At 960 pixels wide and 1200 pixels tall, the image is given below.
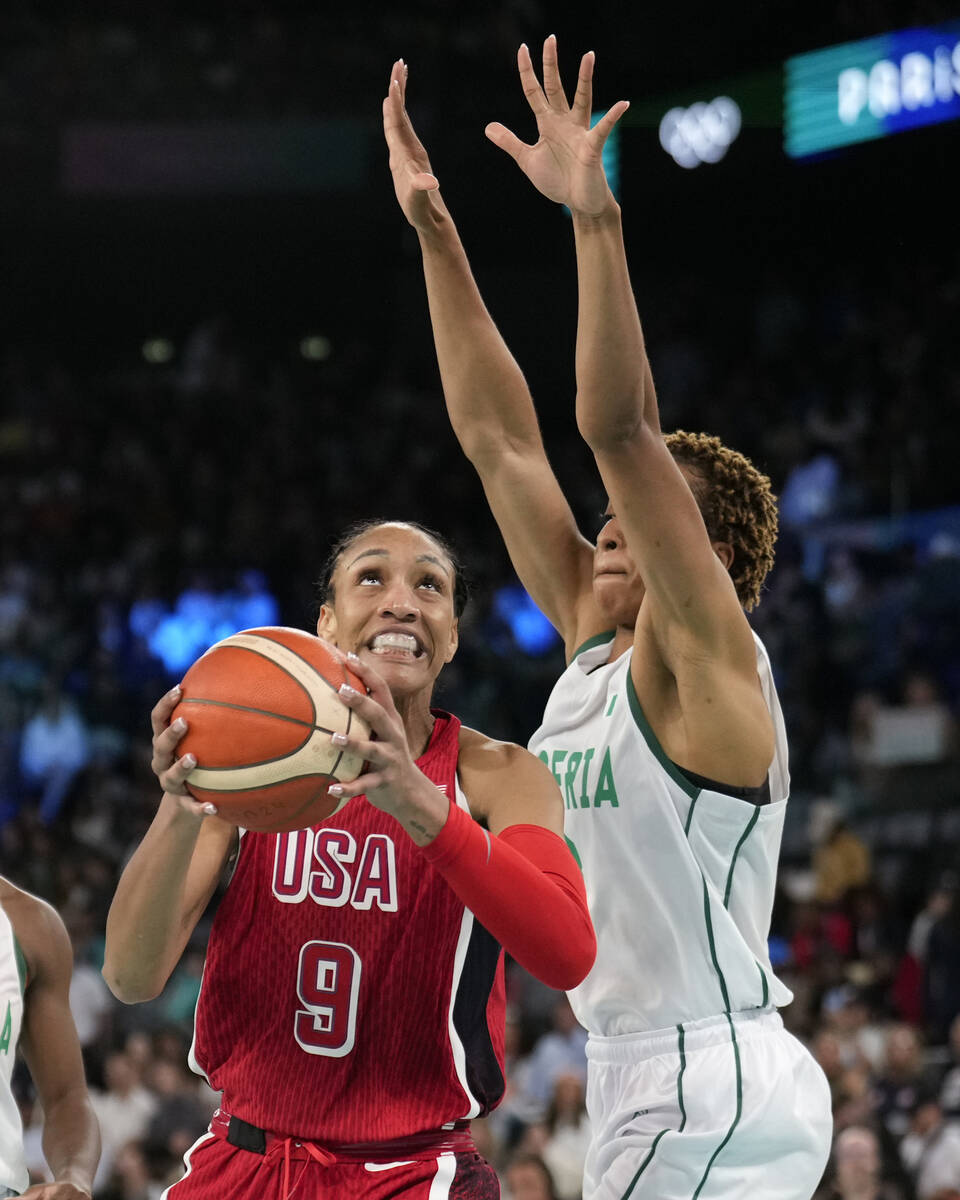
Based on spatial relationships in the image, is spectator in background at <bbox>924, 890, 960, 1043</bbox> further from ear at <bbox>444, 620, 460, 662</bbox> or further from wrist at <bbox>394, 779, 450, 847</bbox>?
wrist at <bbox>394, 779, 450, 847</bbox>

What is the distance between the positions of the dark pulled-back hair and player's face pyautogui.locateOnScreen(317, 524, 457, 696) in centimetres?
3

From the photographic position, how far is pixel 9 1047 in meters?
3.39

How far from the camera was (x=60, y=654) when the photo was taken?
14508 millimetres

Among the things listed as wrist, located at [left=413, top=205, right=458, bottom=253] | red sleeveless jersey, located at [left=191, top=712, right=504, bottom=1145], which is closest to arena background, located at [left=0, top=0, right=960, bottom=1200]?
wrist, located at [left=413, top=205, right=458, bottom=253]

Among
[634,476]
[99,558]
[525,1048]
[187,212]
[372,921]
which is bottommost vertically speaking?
[525,1048]

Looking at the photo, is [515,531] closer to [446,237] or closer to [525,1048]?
[446,237]

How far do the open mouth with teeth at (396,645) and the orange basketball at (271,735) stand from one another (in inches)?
14.0

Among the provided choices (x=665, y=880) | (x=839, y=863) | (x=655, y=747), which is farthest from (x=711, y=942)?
(x=839, y=863)

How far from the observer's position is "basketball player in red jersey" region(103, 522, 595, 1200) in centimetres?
284

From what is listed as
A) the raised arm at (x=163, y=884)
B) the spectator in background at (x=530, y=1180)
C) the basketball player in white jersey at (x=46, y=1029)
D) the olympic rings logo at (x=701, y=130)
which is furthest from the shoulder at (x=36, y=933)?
the olympic rings logo at (x=701, y=130)

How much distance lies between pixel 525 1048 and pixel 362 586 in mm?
7145

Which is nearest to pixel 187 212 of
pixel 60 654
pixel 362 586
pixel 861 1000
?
pixel 60 654

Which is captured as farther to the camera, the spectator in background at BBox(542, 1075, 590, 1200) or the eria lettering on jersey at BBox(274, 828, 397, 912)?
the spectator in background at BBox(542, 1075, 590, 1200)

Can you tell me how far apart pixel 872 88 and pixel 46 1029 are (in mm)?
10653
